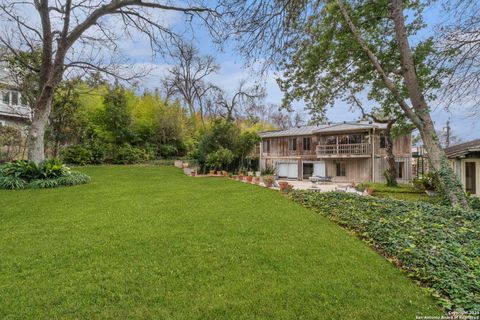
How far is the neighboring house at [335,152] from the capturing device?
748 inches

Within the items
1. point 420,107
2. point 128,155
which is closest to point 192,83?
point 128,155

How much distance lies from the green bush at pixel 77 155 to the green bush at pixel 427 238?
18530mm

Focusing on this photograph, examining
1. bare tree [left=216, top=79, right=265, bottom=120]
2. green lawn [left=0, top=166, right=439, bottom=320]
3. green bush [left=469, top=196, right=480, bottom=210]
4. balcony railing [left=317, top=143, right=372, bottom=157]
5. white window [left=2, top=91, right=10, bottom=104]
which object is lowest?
green lawn [left=0, top=166, right=439, bottom=320]

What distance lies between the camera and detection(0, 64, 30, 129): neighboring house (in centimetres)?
1723

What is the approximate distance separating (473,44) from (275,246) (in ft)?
23.7

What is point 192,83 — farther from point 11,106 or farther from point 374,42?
point 374,42

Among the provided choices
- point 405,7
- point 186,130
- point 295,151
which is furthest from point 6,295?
point 186,130

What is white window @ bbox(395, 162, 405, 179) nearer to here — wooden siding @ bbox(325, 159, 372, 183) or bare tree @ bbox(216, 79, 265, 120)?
wooden siding @ bbox(325, 159, 372, 183)

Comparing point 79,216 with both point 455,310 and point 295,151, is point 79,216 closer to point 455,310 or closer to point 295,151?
point 455,310

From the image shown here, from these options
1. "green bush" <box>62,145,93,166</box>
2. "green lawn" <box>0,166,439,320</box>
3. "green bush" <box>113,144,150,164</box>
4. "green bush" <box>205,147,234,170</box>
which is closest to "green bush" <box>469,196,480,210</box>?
"green lawn" <box>0,166,439,320</box>

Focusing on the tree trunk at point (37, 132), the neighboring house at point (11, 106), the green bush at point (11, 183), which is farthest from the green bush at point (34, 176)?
the neighboring house at point (11, 106)

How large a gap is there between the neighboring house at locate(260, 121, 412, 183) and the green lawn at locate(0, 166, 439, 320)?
51.1 ft

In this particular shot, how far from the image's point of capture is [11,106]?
1844 cm

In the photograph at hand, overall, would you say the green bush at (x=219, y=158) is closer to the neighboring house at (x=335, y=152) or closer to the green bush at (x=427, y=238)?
the neighboring house at (x=335, y=152)
